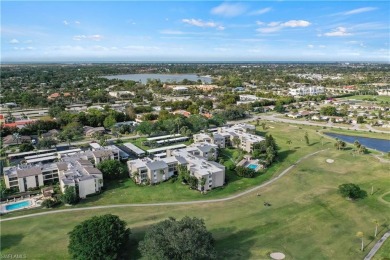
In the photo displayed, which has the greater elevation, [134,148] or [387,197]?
[134,148]

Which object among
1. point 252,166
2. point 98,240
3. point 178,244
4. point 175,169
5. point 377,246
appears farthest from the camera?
point 252,166

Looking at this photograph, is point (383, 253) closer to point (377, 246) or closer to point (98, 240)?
point (377, 246)

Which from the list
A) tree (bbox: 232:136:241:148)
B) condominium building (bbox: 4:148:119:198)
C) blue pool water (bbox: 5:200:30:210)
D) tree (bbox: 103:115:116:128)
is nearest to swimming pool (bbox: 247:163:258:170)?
tree (bbox: 232:136:241:148)

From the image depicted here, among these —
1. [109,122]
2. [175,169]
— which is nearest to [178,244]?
[175,169]

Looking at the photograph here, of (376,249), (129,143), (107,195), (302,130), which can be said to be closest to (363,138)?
(302,130)

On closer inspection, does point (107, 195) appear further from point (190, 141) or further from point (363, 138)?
point (363, 138)

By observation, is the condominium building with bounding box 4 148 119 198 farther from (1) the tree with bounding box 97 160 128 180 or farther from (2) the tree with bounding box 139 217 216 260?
(2) the tree with bounding box 139 217 216 260
